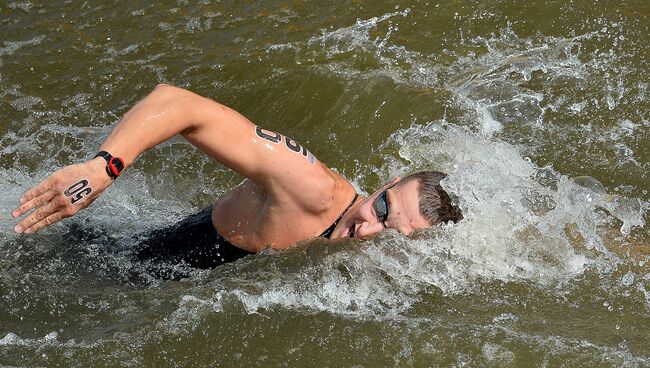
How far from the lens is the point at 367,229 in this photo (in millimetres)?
4656

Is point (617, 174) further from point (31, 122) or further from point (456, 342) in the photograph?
point (31, 122)

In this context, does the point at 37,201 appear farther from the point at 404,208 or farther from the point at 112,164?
the point at 404,208

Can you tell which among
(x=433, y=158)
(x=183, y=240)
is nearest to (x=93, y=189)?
(x=183, y=240)

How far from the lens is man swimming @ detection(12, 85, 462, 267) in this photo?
3.73 m

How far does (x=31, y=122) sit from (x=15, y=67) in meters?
0.87

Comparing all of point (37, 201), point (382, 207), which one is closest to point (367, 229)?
point (382, 207)

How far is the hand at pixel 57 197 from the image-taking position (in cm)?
364

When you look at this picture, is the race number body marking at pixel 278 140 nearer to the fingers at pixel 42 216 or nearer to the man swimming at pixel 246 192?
the man swimming at pixel 246 192

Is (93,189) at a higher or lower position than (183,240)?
higher

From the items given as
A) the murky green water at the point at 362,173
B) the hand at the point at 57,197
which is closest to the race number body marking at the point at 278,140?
the murky green water at the point at 362,173

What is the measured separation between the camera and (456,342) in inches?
173

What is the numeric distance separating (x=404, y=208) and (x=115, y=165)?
4.81 ft

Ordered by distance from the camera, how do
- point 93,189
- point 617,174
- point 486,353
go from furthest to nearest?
point 617,174
point 486,353
point 93,189

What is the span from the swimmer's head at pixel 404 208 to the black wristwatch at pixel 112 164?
1.34m
